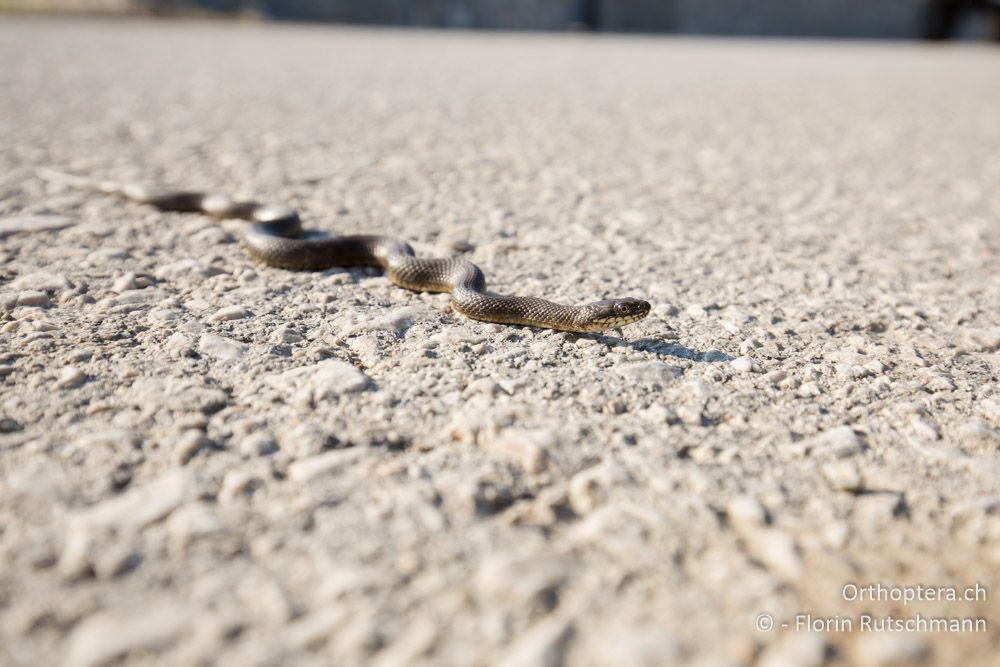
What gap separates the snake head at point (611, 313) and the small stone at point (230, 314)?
1495 mm

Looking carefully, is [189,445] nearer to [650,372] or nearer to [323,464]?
[323,464]

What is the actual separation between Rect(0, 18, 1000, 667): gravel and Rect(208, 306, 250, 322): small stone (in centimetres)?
1

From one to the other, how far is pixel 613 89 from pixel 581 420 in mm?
10099

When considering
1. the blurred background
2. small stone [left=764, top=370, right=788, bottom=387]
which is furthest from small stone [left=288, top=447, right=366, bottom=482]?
the blurred background

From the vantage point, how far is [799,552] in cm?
196

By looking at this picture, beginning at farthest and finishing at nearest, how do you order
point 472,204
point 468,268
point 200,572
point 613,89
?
point 613,89 < point 472,204 < point 468,268 < point 200,572

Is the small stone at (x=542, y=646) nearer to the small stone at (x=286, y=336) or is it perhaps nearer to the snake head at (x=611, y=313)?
the snake head at (x=611, y=313)

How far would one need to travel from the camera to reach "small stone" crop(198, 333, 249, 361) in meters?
2.85

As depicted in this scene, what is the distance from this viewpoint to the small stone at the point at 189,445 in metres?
2.22

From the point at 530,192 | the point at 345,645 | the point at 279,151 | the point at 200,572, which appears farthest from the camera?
the point at 279,151

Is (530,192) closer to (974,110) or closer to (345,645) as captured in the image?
(345,645)

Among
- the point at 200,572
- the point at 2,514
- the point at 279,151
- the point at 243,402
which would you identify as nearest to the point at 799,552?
the point at 200,572

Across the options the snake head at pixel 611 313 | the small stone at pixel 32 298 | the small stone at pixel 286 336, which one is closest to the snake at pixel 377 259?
the snake head at pixel 611 313

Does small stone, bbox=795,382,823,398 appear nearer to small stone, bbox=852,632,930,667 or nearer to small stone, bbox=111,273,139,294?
small stone, bbox=852,632,930,667
